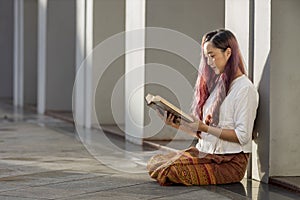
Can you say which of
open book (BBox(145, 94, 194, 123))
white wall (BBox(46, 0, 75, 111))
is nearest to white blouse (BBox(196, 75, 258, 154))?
open book (BBox(145, 94, 194, 123))

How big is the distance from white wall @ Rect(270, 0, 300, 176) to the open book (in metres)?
0.96

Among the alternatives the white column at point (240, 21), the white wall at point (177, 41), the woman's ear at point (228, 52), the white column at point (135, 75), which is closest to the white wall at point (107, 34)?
the white column at point (135, 75)

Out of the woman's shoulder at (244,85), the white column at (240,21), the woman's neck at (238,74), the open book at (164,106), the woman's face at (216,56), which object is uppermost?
the white column at (240,21)

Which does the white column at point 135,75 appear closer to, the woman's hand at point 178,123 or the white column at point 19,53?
Answer: the woman's hand at point 178,123

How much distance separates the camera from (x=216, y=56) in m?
7.62

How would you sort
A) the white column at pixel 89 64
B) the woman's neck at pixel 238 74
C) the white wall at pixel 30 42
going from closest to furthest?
the woman's neck at pixel 238 74
the white column at pixel 89 64
the white wall at pixel 30 42

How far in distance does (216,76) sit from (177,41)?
13.1 feet

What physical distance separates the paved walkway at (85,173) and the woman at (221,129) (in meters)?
0.12

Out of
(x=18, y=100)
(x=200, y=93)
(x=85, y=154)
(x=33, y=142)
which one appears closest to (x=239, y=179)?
(x=200, y=93)

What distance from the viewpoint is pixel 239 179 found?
Result: 25.4 ft

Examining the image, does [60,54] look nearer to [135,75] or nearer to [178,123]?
[135,75]

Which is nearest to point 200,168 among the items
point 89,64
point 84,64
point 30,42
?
point 89,64

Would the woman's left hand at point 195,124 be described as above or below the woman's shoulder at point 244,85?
below

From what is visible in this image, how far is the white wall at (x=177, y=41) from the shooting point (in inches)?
465
